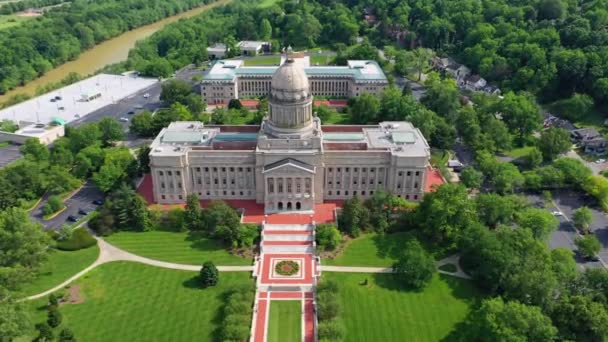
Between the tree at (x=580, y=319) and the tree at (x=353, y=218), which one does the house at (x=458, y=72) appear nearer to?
the tree at (x=353, y=218)

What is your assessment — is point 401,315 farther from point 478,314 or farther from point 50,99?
point 50,99

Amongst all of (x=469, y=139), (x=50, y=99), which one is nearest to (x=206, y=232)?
(x=469, y=139)

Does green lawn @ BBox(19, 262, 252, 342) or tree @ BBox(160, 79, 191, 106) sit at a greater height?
tree @ BBox(160, 79, 191, 106)

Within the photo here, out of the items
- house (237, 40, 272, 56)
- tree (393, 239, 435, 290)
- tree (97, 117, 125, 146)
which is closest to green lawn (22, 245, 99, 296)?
tree (97, 117, 125, 146)

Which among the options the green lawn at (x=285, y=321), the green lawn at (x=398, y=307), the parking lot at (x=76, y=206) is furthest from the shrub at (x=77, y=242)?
the green lawn at (x=398, y=307)

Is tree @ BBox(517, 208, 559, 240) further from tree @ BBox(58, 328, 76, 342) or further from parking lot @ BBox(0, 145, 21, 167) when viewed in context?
parking lot @ BBox(0, 145, 21, 167)

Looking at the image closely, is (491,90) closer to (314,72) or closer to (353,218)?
(314,72)
